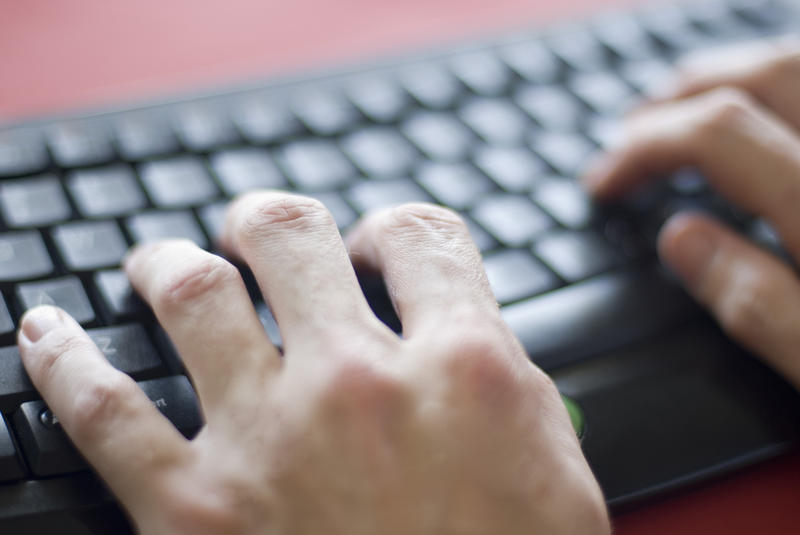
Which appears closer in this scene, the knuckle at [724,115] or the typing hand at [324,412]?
the typing hand at [324,412]

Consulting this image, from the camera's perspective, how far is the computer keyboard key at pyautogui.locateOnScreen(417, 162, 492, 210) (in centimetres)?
45

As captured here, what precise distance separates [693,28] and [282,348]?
1.51 ft

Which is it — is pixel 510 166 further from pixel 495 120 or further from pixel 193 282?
pixel 193 282

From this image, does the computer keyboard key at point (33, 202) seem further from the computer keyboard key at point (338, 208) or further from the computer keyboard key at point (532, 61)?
the computer keyboard key at point (532, 61)

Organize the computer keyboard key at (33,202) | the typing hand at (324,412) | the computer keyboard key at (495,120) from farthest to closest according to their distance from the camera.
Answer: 1. the computer keyboard key at (495,120)
2. the computer keyboard key at (33,202)
3. the typing hand at (324,412)

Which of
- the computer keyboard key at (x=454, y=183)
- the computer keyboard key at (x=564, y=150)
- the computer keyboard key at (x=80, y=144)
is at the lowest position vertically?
the computer keyboard key at (x=564, y=150)

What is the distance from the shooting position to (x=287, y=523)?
0.94 feet

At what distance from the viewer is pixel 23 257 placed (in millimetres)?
372

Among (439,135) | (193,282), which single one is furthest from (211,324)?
(439,135)

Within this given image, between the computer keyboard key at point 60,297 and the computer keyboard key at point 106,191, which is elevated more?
the computer keyboard key at point 106,191

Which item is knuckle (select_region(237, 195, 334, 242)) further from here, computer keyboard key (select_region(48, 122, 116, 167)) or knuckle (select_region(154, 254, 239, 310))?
computer keyboard key (select_region(48, 122, 116, 167))

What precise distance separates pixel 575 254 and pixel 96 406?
27 cm

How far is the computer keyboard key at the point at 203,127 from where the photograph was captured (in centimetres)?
46

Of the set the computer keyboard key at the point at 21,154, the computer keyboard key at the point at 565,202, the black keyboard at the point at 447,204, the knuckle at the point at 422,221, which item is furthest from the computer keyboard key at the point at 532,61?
the computer keyboard key at the point at 21,154
